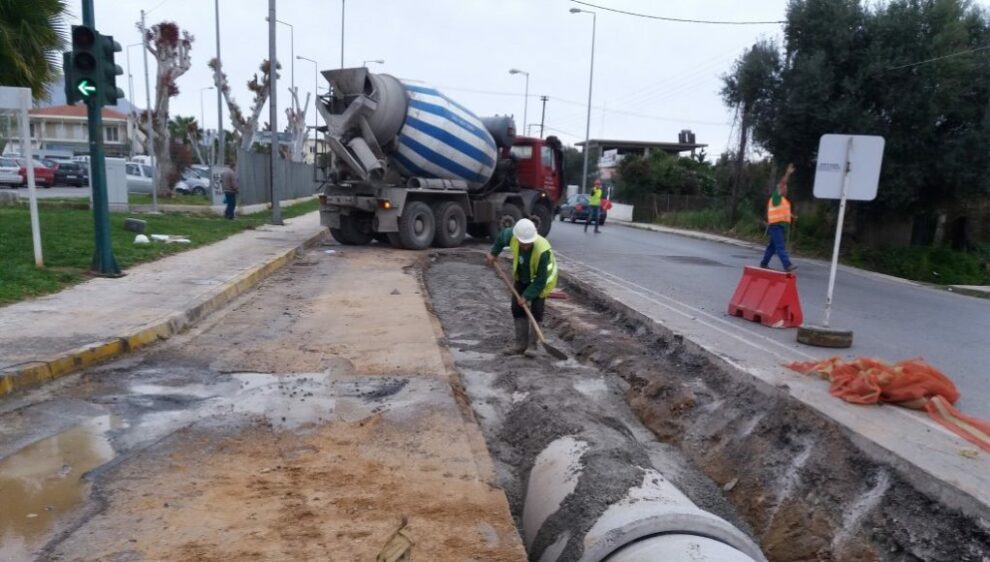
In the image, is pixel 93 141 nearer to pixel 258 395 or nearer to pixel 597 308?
pixel 258 395

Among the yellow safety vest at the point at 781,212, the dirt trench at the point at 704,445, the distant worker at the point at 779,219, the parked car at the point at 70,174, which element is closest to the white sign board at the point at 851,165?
the dirt trench at the point at 704,445

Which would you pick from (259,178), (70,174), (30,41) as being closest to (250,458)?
(30,41)

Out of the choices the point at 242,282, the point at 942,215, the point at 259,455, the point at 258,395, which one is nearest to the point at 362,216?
the point at 242,282

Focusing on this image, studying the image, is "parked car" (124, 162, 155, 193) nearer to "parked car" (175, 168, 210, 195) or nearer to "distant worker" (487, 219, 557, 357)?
"parked car" (175, 168, 210, 195)

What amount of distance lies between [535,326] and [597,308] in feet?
10.6

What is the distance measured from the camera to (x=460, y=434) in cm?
511

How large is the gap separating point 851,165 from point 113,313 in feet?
26.1

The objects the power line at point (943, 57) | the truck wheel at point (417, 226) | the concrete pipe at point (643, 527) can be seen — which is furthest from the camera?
the power line at point (943, 57)

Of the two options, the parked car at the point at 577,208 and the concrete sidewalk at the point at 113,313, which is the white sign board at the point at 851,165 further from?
the parked car at the point at 577,208

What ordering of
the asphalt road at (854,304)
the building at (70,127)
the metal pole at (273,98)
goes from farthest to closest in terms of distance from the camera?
1. the building at (70,127)
2. the metal pole at (273,98)
3. the asphalt road at (854,304)

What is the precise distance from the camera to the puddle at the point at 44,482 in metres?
3.46

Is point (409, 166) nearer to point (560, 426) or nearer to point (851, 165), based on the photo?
point (851, 165)

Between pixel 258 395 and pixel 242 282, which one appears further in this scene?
pixel 242 282

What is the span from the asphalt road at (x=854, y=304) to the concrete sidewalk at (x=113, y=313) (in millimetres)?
6261
